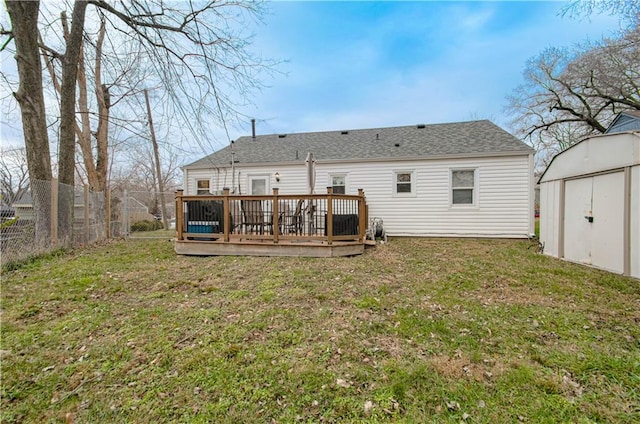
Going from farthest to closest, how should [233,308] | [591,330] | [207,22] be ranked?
[207,22], [233,308], [591,330]

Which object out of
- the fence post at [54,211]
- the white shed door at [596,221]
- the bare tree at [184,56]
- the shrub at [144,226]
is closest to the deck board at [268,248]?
the fence post at [54,211]

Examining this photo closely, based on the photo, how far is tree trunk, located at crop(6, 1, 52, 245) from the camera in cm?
590

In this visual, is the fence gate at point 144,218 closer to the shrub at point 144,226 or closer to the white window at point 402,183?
the shrub at point 144,226

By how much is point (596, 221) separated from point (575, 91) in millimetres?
14441

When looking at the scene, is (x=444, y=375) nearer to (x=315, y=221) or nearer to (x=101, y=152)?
(x=315, y=221)

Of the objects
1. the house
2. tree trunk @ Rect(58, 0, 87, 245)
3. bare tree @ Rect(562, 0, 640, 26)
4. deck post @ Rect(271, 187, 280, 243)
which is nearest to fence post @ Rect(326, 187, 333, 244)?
deck post @ Rect(271, 187, 280, 243)

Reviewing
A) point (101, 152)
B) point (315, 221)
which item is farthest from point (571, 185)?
point (101, 152)

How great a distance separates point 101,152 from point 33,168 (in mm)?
5037

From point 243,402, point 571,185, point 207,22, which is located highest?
point 207,22

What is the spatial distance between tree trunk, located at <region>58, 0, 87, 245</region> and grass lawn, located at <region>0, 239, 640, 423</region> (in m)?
2.68

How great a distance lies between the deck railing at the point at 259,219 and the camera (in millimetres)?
6426

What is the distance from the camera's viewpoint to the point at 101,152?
10.7 metres

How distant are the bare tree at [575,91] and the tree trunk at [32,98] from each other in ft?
59.8

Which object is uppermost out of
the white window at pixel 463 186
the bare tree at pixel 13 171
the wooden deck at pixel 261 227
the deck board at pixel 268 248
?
the bare tree at pixel 13 171
